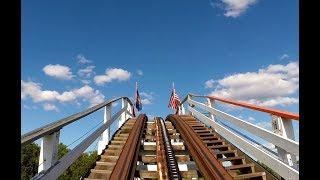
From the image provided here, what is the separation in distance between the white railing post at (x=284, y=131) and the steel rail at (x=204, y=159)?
1.26 m

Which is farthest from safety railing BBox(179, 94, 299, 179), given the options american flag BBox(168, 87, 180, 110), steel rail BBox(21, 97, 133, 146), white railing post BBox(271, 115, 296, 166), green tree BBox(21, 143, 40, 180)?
green tree BBox(21, 143, 40, 180)

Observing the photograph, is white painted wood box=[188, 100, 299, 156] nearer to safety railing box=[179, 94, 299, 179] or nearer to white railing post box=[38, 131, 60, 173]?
safety railing box=[179, 94, 299, 179]

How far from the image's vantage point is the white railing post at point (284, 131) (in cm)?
539

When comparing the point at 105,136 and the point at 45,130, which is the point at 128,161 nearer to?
the point at 105,136

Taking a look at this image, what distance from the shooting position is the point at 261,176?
22.7ft

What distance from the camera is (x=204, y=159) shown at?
821cm

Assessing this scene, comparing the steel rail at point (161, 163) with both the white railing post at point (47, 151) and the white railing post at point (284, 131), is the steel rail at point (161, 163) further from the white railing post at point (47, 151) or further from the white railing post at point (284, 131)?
the white railing post at point (47, 151)

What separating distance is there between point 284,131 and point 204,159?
3074 mm

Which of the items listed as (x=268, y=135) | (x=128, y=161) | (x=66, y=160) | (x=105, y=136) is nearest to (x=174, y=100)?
(x=105, y=136)
